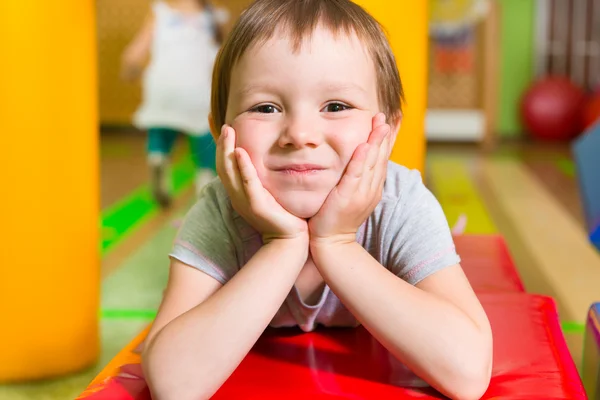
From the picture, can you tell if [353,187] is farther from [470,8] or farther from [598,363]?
[470,8]

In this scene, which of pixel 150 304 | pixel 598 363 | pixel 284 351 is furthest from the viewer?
pixel 150 304

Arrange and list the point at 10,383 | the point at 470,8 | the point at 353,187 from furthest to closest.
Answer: the point at 470,8
the point at 10,383
the point at 353,187

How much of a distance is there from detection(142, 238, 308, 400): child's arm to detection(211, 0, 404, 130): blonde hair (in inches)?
10.2

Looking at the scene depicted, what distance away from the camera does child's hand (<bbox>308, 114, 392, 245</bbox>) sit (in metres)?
0.90

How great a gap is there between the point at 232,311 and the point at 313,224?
0.14 meters

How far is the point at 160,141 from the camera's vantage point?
3.15 m

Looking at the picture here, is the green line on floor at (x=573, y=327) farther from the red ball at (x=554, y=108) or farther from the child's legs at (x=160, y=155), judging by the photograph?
the red ball at (x=554, y=108)

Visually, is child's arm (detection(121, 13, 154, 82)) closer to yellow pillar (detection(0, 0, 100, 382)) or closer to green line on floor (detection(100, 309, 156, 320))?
green line on floor (detection(100, 309, 156, 320))

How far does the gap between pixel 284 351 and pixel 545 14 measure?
501 centimetres

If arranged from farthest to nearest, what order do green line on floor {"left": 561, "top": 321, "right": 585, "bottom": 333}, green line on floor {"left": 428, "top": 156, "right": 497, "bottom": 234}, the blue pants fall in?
the blue pants → green line on floor {"left": 428, "top": 156, "right": 497, "bottom": 234} → green line on floor {"left": 561, "top": 321, "right": 585, "bottom": 333}

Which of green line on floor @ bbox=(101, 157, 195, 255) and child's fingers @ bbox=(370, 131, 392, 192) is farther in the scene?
green line on floor @ bbox=(101, 157, 195, 255)

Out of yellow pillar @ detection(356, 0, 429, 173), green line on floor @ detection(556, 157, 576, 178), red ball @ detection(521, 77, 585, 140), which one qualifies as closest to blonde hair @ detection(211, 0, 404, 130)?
yellow pillar @ detection(356, 0, 429, 173)

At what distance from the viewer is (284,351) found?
1034 mm

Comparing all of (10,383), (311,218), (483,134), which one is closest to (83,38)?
(10,383)
